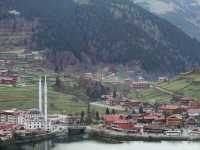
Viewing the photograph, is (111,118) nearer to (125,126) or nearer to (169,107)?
(125,126)

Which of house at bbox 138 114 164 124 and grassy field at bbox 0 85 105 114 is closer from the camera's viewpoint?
house at bbox 138 114 164 124

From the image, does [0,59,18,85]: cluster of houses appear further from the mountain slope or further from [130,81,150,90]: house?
[130,81,150,90]: house

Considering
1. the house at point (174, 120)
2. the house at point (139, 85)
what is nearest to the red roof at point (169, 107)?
the house at point (174, 120)

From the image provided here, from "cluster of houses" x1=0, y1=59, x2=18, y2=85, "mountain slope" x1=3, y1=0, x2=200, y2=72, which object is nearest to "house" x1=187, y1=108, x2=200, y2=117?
"cluster of houses" x1=0, y1=59, x2=18, y2=85

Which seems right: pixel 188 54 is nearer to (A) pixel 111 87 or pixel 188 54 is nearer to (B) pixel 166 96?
(A) pixel 111 87

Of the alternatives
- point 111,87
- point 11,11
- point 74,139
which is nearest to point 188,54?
point 11,11
